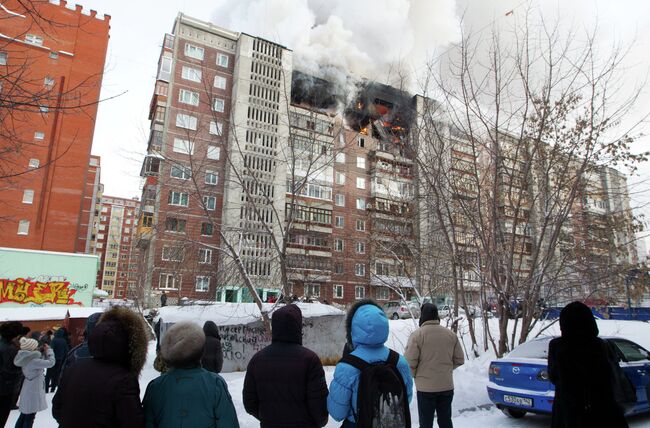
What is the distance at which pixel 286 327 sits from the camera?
3051 mm

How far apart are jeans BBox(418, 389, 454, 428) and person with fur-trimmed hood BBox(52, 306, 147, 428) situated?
3492mm

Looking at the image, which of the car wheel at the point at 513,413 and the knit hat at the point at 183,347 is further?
the car wheel at the point at 513,413

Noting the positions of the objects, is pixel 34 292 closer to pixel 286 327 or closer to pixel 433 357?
pixel 433 357

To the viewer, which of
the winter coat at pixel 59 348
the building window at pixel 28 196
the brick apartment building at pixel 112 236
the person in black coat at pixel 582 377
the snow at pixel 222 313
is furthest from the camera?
the brick apartment building at pixel 112 236

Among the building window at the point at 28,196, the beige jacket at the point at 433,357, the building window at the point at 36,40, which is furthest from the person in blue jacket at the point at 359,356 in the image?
the building window at the point at 36,40

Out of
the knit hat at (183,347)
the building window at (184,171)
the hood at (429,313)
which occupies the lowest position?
the knit hat at (183,347)

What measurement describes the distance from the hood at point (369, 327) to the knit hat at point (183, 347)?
1.09 metres

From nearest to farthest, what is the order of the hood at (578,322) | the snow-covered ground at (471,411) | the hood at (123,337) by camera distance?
the hood at (123,337)
the hood at (578,322)
the snow-covered ground at (471,411)

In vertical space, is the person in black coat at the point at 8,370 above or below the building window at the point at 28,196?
below

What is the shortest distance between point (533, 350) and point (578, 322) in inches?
148

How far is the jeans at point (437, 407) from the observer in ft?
15.5

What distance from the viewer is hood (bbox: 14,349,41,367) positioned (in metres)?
5.33

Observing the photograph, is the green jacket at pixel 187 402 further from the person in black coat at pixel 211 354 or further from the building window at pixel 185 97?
the building window at pixel 185 97

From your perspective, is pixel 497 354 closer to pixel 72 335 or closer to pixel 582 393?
pixel 582 393
